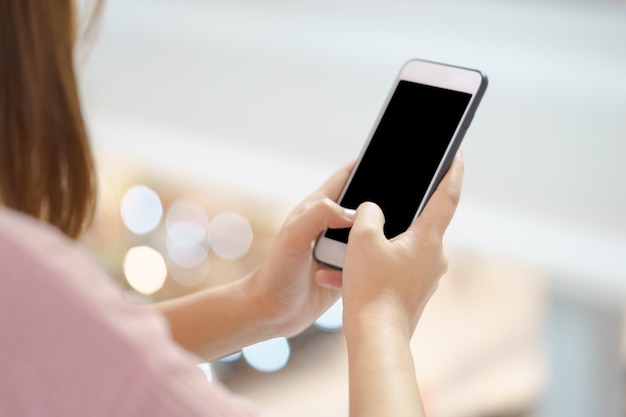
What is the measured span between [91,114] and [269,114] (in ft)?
1.28

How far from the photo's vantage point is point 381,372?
0.40 meters

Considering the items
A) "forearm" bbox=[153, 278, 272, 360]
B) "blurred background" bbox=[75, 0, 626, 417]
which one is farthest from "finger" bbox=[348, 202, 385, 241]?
"blurred background" bbox=[75, 0, 626, 417]

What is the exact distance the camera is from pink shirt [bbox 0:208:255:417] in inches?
12.4

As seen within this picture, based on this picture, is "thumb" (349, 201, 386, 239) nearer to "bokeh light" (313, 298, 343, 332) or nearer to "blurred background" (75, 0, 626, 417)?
"blurred background" (75, 0, 626, 417)

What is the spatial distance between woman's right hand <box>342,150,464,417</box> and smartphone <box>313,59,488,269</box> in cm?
2

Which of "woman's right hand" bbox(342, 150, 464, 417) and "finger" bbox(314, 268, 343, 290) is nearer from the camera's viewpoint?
"woman's right hand" bbox(342, 150, 464, 417)

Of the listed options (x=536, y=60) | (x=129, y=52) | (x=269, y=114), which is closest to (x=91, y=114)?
(x=129, y=52)

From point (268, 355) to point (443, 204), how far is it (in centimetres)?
158

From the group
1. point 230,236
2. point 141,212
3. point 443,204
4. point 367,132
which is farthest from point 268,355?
point 443,204

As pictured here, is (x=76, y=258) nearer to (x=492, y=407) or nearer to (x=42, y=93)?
(x=42, y=93)

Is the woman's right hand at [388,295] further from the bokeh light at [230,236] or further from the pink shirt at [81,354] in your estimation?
the bokeh light at [230,236]

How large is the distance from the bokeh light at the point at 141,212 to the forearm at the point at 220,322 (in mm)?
1270

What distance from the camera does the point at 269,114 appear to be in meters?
1.32

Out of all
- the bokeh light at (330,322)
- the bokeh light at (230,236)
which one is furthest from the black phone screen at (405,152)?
the bokeh light at (330,322)
